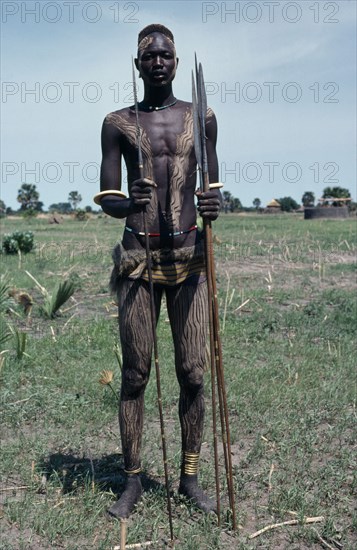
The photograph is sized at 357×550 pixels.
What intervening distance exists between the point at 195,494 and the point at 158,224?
1.40m

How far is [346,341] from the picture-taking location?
22.5ft

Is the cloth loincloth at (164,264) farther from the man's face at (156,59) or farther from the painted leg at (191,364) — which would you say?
the man's face at (156,59)

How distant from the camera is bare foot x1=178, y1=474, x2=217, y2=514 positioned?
10.9 feet

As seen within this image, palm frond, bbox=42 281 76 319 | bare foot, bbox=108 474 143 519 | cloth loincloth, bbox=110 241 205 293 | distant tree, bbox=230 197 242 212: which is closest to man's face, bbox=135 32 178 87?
cloth loincloth, bbox=110 241 205 293

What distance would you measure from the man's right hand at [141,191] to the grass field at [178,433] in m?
1.55

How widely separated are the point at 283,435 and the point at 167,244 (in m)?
1.82

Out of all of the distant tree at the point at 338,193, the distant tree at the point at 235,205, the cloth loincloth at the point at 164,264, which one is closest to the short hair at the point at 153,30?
the cloth loincloth at the point at 164,264

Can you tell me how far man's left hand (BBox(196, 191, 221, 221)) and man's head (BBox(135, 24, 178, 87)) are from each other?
614 mm

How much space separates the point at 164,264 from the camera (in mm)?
3254

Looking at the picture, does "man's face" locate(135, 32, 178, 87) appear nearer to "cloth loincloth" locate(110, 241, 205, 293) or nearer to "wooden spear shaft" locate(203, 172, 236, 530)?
"wooden spear shaft" locate(203, 172, 236, 530)

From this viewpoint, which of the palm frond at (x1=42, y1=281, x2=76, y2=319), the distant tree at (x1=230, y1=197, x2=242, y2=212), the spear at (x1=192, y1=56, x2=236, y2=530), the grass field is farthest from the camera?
the distant tree at (x1=230, y1=197, x2=242, y2=212)

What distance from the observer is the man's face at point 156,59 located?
3.17 metres

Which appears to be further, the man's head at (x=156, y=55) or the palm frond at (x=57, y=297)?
the palm frond at (x=57, y=297)

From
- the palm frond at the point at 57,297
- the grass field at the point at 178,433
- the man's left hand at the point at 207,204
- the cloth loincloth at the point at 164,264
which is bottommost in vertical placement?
the grass field at the point at 178,433
